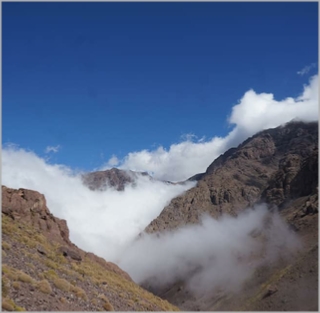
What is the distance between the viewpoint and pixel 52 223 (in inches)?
2502

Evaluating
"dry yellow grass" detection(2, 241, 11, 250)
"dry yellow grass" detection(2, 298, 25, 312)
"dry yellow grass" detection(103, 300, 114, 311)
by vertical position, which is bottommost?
"dry yellow grass" detection(103, 300, 114, 311)

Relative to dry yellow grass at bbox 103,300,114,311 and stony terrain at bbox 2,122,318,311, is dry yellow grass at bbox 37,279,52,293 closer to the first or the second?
stony terrain at bbox 2,122,318,311

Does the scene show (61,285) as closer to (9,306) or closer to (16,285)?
(16,285)

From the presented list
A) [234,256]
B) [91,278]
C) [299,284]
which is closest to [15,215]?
[91,278]

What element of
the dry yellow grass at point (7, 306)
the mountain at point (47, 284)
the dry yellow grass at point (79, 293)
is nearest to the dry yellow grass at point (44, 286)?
the mountain at point (47, 284)

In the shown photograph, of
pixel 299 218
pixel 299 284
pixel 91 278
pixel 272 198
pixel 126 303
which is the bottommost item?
pixel 299 284

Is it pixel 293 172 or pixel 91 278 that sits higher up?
pixel 293 172

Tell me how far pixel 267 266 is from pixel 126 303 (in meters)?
78.4

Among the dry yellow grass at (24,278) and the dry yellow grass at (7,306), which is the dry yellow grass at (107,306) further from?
the dry yellow grass at (7,306)

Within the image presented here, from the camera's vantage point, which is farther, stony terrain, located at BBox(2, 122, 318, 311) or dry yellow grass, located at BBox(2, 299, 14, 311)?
stony terrain, located at BBox(2, 122, 318, 311)

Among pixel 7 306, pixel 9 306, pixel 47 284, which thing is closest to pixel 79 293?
Answer: pixel 47 284

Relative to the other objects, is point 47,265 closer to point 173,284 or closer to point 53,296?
point 53,296

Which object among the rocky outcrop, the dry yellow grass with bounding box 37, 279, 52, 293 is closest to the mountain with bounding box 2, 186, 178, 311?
the dry yellow grass with bounding box 37, 279, 52, 293

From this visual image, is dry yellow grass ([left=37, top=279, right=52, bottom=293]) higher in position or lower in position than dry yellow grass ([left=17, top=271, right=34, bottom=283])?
lower
